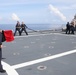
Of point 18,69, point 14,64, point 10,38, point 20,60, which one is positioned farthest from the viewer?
point 20,60

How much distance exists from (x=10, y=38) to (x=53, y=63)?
276 centimetres

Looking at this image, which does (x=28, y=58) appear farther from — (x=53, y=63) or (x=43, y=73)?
Result: (x=43, y=73)

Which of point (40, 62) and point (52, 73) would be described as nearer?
point (52, 73)

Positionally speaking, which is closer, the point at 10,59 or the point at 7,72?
the point at 7,72

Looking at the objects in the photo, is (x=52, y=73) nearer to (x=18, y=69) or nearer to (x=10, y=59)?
(x=18, y=69)

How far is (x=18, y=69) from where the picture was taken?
9383mm

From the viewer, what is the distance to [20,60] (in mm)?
11266

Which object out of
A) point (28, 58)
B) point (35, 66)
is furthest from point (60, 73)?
point (28, 58)

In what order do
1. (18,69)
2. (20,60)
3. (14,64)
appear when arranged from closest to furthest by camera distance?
(18,69) < (14,64) < (20,60)

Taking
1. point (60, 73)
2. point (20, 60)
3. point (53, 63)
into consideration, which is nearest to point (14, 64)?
point (20, 60)

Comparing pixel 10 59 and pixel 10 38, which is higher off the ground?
pixel 10 38

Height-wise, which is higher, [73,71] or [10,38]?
[10,38]

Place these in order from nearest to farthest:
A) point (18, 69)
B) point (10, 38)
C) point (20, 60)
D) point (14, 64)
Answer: point (10, 38), point (18, 69), point (14, 64), point (20, 60)

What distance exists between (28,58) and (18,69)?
2436 mm
